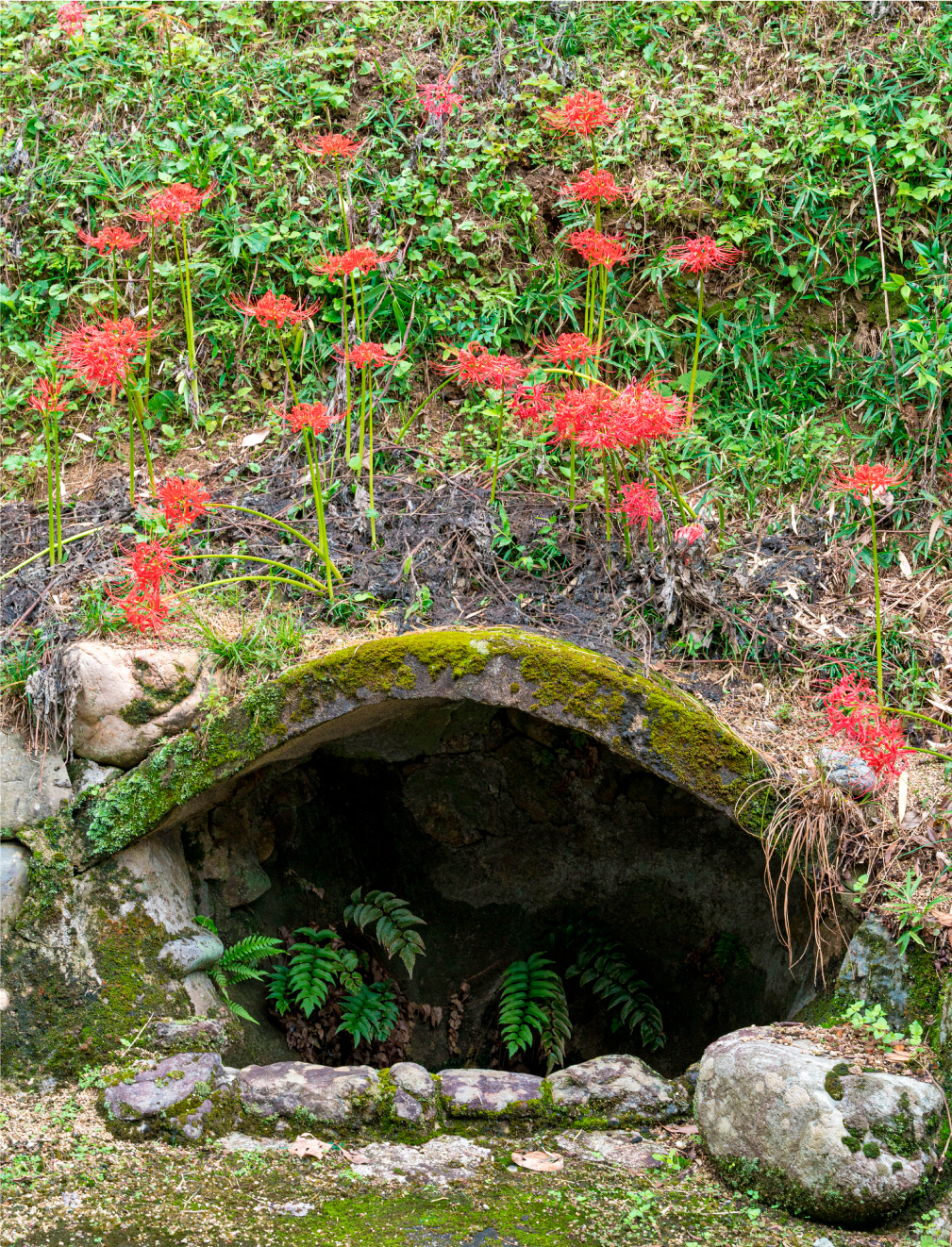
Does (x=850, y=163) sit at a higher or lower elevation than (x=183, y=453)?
higher

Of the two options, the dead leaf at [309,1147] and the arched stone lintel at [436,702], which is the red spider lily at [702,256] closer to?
the arched stone lintel at [436,702]

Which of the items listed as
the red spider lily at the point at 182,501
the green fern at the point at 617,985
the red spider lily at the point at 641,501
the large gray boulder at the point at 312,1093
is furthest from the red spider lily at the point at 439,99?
the large gray boulder at the point at 312,1093

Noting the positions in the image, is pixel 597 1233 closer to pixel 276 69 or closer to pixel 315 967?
pixel 315 967

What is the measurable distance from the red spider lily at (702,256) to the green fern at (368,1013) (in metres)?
4.22

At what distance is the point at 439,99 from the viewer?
592 centimetres

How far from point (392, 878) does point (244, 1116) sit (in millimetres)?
2287

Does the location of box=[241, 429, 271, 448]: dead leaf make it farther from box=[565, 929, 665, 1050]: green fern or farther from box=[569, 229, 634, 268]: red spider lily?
box=[565, 929, 665, 1050]: green fern

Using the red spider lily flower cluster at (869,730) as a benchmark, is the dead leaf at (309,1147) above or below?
below

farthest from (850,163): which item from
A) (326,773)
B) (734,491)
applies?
(326,773)

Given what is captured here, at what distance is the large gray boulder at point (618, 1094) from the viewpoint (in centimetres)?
389

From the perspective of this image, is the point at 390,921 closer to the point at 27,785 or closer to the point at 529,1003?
the point at 529,1003

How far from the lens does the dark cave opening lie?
5.47 meters

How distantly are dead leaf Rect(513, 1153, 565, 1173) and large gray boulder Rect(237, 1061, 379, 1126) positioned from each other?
0.63 metres

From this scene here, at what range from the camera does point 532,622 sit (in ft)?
15.1
